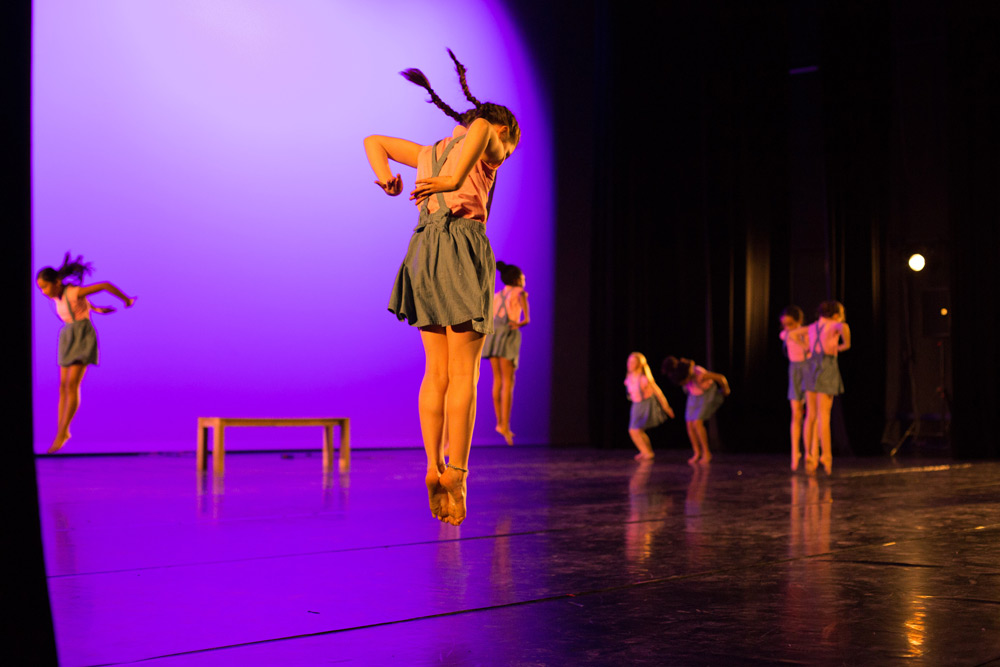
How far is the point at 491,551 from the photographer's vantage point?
9.67 ft

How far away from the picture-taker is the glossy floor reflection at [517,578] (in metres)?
1.76

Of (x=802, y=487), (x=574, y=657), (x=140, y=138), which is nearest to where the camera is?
(x=574, y=657)

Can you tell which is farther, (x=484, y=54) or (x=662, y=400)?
(x=484, y=54)

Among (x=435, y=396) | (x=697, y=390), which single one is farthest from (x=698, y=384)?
(x=435, y=396)

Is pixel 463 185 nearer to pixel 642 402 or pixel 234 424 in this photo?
pixel 234 424

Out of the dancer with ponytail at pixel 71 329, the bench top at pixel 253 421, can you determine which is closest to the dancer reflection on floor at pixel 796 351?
the bench top at pixel 253 421

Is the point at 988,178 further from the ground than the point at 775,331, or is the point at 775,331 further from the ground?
the point at 988,178

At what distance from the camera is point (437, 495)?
285 cm

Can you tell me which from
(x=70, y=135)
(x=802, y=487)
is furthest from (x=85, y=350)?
(x=802, y=487)

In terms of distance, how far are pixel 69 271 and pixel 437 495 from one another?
6.09 metres

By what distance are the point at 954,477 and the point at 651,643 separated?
6.22 metres

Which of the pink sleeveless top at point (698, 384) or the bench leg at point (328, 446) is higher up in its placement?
the pink sleeveless top at point (698, 384)

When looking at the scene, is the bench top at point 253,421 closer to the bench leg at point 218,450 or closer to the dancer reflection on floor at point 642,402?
the bench leg at point 218,450

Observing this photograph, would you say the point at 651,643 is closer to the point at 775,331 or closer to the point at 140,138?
the point at 140,138
